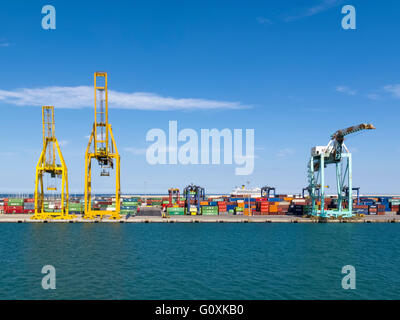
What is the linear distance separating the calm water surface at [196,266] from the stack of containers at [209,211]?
1649 inches

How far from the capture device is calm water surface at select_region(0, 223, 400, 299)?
23.4 meters

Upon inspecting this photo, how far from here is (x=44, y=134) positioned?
7425cm

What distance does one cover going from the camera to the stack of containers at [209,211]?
96725mm

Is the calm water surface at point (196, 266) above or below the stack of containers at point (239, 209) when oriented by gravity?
above

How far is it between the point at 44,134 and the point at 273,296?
228 feet

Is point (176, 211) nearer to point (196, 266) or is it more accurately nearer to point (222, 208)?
point (222, 208)

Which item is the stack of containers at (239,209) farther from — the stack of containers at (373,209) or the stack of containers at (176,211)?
the stack of containers at (373,209)

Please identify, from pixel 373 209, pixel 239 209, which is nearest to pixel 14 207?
pixel 239 209

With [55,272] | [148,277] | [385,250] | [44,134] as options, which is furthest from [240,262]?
[44,134]

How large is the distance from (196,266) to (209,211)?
65.8 m

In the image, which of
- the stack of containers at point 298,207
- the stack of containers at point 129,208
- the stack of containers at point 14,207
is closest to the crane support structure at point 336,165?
the stack of containers at point 298,207

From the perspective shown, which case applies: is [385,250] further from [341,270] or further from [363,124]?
[363,124]
